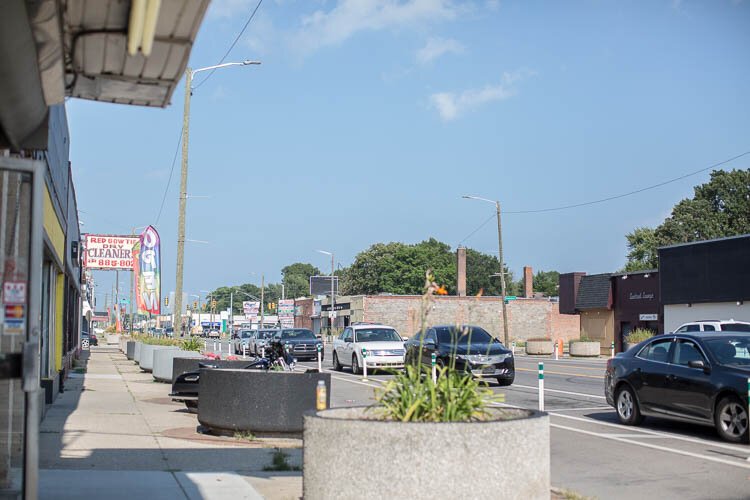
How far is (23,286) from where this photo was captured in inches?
232

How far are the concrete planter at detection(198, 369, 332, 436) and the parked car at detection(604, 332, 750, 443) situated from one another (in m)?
5.30

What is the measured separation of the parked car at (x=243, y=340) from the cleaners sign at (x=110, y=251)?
8325mm

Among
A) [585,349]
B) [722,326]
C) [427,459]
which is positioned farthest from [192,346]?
[585,349]

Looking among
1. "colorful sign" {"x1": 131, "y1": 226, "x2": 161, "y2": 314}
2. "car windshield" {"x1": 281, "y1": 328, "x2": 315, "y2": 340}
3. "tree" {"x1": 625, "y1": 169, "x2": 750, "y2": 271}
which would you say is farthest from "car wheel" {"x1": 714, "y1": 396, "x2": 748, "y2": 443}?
"tree" {"x1": 625, "y1": 169, "x2": 750, "y2": 271}

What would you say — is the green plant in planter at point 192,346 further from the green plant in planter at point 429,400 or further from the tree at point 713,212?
the tree at point 713,212

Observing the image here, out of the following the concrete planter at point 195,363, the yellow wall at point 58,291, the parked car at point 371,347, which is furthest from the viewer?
the parked car at point 371,347

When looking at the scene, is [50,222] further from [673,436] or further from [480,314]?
[480,314]

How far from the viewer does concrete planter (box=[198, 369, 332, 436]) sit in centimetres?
1213

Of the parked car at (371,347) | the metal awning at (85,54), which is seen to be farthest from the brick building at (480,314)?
the metal awning at (85,54)

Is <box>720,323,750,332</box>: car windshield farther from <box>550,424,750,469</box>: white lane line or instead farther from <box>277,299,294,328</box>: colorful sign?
<box>277,299,294,328</box>: colorful sign

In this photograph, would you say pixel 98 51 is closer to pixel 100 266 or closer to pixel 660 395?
pixel 660 395

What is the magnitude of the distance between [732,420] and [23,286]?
9.97 meters

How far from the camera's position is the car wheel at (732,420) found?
12195mm

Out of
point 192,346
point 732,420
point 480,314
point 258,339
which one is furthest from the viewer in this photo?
point 480,314
